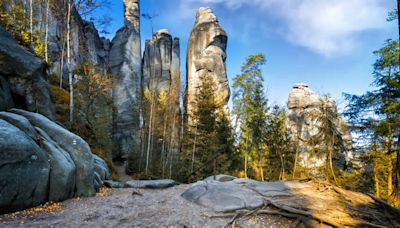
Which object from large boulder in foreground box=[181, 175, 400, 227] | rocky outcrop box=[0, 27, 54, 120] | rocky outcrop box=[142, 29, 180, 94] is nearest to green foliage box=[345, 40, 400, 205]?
large boulder in foreground box=[181, 175, 400, 227]

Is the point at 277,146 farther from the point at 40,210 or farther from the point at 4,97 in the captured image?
the point at 4,97

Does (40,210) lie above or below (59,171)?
below

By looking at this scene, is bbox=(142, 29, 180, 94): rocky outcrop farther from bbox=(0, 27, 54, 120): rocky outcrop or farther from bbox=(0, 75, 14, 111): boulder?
bbox=(0, 75, 14, 111): boulder

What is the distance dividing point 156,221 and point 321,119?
1274cm

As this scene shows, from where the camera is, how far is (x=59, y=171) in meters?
6.31

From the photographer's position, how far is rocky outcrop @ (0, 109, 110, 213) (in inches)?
197

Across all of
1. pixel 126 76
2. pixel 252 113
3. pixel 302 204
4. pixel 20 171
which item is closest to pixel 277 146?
pixel 252 113

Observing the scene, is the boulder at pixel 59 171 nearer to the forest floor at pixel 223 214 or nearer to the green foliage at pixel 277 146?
the forest floor at pixel 223 214

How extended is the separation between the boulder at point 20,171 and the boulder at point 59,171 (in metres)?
0.22

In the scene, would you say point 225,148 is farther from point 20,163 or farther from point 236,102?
point 20,163

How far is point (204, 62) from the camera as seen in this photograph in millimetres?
38250

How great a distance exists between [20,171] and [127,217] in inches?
95.6

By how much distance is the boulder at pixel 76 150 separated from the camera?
24.2 ft

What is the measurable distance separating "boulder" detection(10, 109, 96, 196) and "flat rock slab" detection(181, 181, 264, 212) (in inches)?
119
